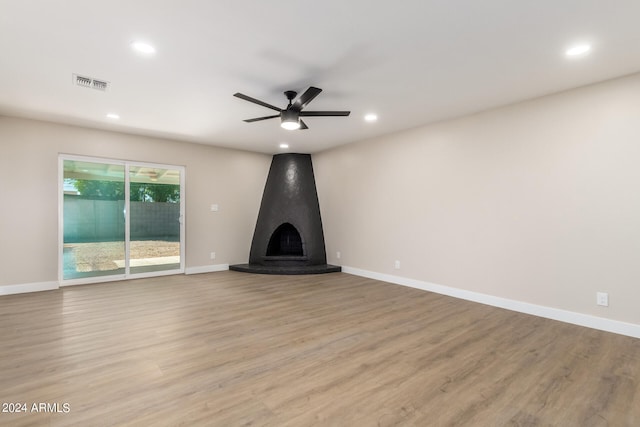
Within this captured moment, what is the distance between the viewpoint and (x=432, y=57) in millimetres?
2693

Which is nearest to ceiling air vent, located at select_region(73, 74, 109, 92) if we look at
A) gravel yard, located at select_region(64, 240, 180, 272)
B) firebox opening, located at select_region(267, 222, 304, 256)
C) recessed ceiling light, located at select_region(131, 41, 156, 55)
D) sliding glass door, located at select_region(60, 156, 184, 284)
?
recessed ceiling light, located at select_region(131, 41, 156, 55)

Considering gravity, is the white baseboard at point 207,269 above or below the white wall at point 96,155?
below

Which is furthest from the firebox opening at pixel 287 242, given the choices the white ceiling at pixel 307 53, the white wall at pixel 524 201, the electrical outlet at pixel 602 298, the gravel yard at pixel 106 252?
the electrical outlet at pixel 602 298

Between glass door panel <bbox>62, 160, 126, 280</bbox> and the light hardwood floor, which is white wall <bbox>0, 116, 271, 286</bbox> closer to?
glass door panel <bbox>62, 160, 126, 280</bbox>

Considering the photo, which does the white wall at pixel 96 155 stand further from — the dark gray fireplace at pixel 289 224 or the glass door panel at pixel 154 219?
the dark gray fireplace at pixel 289 224

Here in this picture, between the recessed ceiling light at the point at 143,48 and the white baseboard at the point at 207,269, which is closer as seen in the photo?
the recessed ceiling light at the point at 143,48

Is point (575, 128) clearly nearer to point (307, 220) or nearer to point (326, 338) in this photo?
point (326, 338)

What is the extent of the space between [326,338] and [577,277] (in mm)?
2811

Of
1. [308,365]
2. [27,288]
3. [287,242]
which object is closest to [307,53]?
[308,365]

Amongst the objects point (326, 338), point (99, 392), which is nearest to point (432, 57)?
point (326, 338)

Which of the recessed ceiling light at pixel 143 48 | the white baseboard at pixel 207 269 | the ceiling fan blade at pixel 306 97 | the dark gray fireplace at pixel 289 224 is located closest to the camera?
the recessed ceiling light at pixel 143 48

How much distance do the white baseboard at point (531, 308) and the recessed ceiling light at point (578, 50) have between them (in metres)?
2.60

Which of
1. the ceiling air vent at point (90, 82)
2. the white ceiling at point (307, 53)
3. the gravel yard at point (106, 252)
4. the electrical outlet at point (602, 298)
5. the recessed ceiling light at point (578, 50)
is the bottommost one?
the electrical outlet at point (602, 298)

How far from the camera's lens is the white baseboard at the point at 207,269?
19.1 ft
